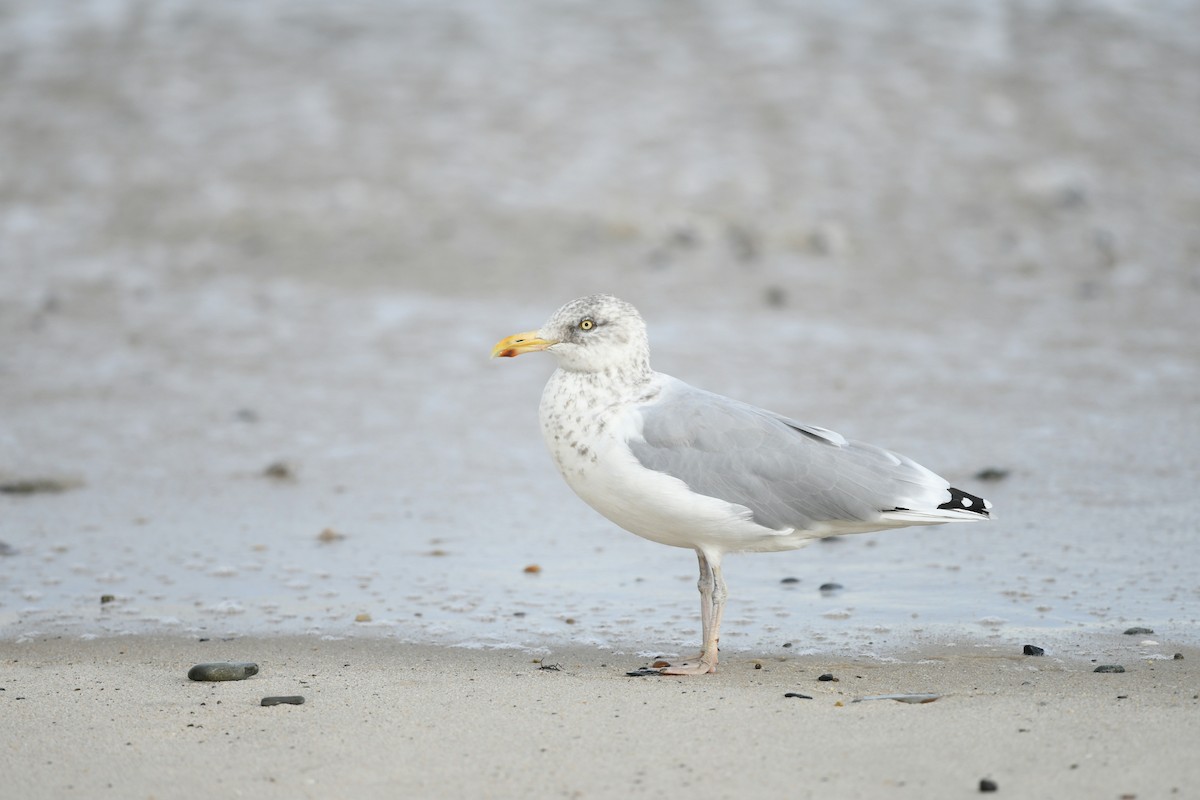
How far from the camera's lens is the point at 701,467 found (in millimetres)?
4785

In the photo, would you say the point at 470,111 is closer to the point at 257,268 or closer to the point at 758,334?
the point at 257,268

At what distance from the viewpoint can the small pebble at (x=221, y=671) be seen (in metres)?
4.46

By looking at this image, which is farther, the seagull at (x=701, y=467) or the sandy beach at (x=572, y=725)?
the seagull at (x=701, y=467)

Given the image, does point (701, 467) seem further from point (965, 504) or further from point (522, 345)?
point (965, 504)

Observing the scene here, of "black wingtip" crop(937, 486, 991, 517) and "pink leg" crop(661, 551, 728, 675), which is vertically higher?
"black wingtip" crop(937, 486, 991, 517)

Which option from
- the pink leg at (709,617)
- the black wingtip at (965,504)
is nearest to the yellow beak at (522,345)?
the pink leg at (709,617)

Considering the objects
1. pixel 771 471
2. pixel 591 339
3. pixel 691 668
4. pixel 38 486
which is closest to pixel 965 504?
pixel 771 471

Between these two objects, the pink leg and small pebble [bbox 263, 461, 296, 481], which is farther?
small pebble [bbox 263, 461, 296, 481]

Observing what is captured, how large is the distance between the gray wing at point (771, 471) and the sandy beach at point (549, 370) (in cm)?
48

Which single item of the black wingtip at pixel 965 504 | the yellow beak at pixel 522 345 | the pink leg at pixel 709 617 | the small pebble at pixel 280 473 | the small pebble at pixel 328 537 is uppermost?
the yellow beak at pixel 522 345

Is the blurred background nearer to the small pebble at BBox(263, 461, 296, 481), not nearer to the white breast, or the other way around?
the small pebble at BBox(263, 461, 296, 481)

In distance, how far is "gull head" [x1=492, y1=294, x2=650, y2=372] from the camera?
4.96 metres

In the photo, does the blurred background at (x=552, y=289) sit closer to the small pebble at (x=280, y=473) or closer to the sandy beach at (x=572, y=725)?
the small pebble at (x=280, y=473)

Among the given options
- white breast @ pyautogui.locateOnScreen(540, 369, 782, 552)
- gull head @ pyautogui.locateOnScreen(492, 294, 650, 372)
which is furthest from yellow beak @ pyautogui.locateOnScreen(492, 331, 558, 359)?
white breast @ pyautogui.locateOnScreen(540, 369, 782, 552)
